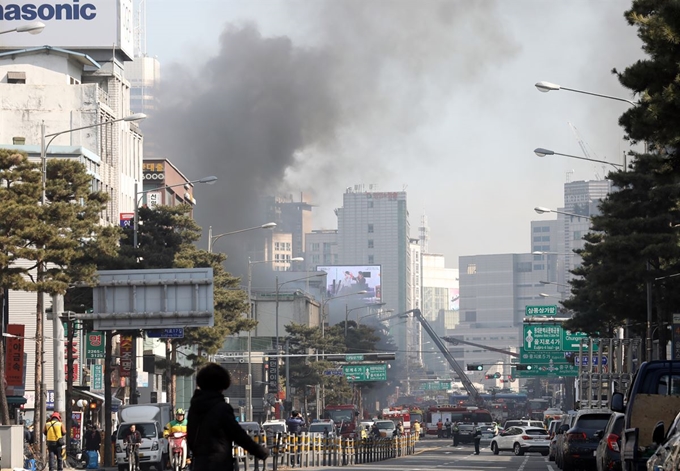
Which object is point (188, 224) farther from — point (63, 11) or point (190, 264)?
point (63, 11)

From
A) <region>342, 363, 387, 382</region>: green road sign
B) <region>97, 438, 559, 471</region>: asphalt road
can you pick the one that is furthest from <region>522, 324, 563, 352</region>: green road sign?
<region>97, 438, 559, 471</region>: asphalt road

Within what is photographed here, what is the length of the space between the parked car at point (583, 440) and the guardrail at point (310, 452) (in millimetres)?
7975

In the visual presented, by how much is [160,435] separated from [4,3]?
58616 mm

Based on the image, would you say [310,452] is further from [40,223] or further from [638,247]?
[638,247]

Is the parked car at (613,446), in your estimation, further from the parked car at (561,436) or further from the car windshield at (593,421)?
the parked car at (561,436)

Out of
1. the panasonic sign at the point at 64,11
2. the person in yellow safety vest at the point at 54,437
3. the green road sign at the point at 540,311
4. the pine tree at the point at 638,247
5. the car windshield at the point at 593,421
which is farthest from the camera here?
the green road sign at the point at 540,311

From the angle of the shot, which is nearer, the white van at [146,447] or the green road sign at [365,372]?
the white van at [146,447]

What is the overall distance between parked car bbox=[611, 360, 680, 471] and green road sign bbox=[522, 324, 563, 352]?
7559cm

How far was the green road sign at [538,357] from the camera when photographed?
328 ft

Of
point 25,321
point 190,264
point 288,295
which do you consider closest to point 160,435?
point 190,264

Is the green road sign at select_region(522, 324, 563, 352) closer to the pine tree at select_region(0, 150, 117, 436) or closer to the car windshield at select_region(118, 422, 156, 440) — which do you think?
the car windshield at select_region(118, 422, 156, 440)

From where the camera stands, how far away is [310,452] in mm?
48438

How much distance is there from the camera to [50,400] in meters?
→ 75.4

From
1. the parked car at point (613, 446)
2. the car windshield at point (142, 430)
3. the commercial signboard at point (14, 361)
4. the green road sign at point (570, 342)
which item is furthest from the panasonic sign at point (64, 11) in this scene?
the parked car at point (613, 446)
